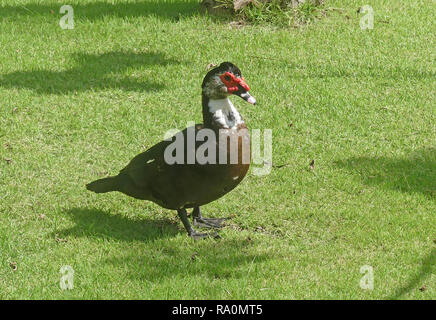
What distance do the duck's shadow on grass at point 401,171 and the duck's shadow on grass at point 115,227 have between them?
2.00m

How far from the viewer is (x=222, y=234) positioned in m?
6.15

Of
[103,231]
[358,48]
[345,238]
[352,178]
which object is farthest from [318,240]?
[358,48]

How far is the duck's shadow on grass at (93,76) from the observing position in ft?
28.3

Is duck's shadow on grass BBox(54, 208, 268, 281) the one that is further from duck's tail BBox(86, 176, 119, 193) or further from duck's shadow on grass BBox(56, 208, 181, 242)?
duck's tail BBox(86, 176, 119, 193)

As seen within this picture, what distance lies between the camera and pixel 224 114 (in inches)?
223

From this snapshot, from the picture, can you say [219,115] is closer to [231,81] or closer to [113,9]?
Answer: [231,81]

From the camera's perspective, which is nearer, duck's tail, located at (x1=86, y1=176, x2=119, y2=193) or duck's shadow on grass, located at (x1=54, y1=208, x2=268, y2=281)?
duck's shadow on grass, located at (x1=54, y1=208, x2=268, y2=281)

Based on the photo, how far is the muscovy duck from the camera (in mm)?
5555

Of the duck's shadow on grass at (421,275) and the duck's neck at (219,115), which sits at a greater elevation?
the duck's neck at (219,115)

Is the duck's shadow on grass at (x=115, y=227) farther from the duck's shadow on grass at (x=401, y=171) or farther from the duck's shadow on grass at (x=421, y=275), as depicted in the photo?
the duck's shadow on grass at (x=401, y=171)

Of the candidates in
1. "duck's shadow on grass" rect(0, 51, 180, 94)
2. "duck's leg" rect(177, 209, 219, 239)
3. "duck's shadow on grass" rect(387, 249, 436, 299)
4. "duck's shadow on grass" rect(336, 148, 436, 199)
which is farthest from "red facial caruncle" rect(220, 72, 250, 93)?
"duck's shadow on grass" rect(0, 51, 180, 94)

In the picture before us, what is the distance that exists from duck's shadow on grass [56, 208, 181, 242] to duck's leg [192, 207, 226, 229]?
0.58ft

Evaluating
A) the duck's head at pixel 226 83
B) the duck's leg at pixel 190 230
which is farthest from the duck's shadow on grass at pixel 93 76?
the duck's head at pixel 226 83

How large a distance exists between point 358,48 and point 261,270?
4.76m
